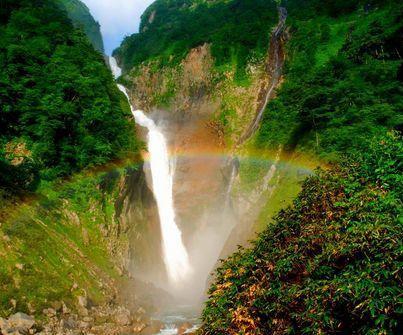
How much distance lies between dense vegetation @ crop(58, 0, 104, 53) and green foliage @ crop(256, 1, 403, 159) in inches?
2861

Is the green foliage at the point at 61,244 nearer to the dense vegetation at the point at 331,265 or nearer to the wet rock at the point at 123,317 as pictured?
the wet rock at the point at 123,317

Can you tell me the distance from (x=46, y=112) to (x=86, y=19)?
8592 centimetres

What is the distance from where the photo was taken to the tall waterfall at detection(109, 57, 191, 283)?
37406 millimetres

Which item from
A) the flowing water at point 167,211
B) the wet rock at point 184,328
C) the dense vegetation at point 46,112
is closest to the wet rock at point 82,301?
the wet rock at point 184,328

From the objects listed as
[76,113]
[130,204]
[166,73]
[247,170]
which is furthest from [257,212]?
[166,73]

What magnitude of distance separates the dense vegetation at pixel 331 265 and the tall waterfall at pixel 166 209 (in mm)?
28799

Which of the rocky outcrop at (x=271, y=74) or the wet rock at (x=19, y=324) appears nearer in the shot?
the wet rock at (x=19, y=324)

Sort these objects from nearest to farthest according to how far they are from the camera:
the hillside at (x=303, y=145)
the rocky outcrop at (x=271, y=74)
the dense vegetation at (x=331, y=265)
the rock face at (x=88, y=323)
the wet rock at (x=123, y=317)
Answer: the dense vegetation at (x=331, y=265)
the hillside at (x=303, y=145)
the rock face at (x=88, y=323)
the wet rock at (x=123, y=317)
the rocky outcrop at (x=271, y=74)

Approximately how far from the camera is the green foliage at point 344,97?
68.9ft

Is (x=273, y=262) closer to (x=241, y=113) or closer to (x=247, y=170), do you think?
(x=247, y=170)

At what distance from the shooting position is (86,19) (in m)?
99.9

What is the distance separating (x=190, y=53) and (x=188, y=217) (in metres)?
24.4

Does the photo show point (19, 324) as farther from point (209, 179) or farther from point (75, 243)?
point (209, 179)

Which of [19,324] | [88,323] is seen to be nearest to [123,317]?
[88,323]
